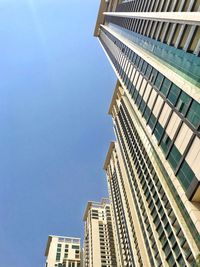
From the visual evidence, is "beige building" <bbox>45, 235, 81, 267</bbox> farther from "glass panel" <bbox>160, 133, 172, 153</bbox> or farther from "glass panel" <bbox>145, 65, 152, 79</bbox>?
"glass panel" <bbox>160, 133, 172, 153</bbox>

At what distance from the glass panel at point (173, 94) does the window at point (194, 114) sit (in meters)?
5.29

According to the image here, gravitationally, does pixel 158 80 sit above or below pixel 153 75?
below

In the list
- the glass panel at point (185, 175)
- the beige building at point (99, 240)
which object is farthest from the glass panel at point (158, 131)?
the beige building at point (99, 240)

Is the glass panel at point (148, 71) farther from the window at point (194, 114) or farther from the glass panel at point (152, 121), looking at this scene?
the window at point (194, 114)

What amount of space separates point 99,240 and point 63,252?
16804 mm

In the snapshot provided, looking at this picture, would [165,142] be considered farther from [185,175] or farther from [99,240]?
[99,240]

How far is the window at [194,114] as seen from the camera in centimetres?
3941

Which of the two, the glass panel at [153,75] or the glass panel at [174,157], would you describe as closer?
the glass panel at [174,157]

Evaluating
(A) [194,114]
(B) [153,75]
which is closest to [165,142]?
(A) [194,114]

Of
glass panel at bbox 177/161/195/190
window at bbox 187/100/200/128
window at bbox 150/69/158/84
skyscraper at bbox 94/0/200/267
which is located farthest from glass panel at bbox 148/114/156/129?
glass panel at bbox 177/161/195/190

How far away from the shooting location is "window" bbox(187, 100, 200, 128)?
39406mm

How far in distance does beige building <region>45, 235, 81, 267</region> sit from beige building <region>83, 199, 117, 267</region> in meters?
3.68

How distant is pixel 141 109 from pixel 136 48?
20.2 meters

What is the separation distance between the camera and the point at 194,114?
132 feet
